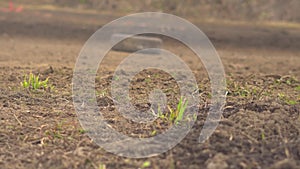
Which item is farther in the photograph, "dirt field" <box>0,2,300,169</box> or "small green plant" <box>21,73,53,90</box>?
"small green plant" <box>21,73,53,90</box>

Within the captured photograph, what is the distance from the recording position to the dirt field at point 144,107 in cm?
333

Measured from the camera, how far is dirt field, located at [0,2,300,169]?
3.33 m

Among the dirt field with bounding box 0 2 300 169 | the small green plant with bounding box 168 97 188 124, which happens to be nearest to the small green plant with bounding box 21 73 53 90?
the dirt field with bounding box 0 2 300 169

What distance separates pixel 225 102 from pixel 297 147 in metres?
1.18

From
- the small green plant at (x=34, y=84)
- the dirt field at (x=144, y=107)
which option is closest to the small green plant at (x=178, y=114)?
the dirt field at (x=144, y=107)

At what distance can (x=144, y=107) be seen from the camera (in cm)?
456

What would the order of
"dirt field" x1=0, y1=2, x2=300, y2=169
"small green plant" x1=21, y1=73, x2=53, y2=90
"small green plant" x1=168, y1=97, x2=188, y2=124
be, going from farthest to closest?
"small green plant" x1=21, y1=73, x2=53, y2=90
"small green plant" x1=168, y1=97, x2=188, y2=124
"dirt field" x1=0, y1=2, x2=300, y2=169

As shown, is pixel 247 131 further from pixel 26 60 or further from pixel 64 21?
pixel 64 21

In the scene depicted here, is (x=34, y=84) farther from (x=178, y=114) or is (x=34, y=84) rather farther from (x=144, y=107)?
(x=178, y=114)

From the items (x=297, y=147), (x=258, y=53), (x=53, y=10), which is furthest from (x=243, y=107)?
(x=53, y=10)

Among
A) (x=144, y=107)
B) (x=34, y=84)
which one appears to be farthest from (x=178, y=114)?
(x=34, y=84)

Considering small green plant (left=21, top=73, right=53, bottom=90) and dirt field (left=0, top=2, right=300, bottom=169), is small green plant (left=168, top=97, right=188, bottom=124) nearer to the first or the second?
dirt field (left=0, top=2, right=300, bottom=169)

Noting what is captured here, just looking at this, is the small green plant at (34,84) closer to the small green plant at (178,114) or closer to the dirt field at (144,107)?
the dirt field at (144,107)

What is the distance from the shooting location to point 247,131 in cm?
355
